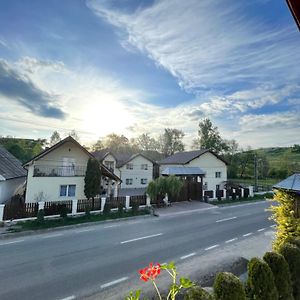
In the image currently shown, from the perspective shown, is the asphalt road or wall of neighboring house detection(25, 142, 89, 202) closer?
the asphalt road

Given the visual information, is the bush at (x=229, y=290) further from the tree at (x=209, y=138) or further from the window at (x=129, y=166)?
the tree at (x=209, y=138)

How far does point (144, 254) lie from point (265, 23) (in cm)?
895

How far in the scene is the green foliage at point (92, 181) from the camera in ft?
53.6

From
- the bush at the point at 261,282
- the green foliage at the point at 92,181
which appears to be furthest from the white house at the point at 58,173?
the bush at the point at 261,282

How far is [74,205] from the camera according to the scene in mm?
15008

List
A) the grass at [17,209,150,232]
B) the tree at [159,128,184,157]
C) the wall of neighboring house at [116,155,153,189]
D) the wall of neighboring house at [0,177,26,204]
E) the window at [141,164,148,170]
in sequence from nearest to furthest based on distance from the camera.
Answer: the grass at [17,209,150,232] → the wall of neighboring house at [0,177,26,204] → the wall of neighboring house at [116,155,153,189] → the window at [141,164,148,170] → the tree at [159,128,184,157]

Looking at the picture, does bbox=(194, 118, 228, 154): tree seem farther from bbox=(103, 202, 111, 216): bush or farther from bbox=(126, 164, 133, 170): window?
bbox=(103, 202, 111, 216): bush

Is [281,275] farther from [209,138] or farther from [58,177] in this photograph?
[209,138]

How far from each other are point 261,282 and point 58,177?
18.4 meters

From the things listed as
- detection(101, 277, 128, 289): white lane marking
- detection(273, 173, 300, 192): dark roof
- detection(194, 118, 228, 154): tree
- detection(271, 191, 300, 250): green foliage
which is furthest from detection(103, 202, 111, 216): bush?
detection(194, 118, 228, 154): tree

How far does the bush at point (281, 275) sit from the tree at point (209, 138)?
51.6 metres

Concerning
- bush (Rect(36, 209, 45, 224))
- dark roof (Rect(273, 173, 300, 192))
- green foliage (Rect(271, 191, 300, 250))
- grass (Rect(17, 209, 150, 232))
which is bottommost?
grass (Rect(17, 209, 150, 232))

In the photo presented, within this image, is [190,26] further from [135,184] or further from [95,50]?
[135,184]

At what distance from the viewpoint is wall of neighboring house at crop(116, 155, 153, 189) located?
120 feet
